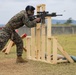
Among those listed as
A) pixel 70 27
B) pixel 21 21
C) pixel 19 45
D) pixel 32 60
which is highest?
pixel 21 21

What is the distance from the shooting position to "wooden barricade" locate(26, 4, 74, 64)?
36.7 feet

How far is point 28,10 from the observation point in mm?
11094

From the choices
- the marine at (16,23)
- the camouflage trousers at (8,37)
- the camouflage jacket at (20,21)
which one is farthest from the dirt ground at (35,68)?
the camouflage jacket at (20,21)

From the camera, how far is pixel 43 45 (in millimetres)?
11875

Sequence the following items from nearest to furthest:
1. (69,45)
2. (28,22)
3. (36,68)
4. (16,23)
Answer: (36,68) → (28,22) → (16,23) → (69,45)

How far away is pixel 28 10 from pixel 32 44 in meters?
1.87

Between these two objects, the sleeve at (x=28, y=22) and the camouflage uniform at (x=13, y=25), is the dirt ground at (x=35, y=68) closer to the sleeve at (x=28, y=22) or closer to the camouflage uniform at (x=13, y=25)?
the camouflage uniform at (x=13, y=25)

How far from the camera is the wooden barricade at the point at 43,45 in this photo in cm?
1120

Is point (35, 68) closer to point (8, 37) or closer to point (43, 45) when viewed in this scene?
point (8, 37)

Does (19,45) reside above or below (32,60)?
Answer: above

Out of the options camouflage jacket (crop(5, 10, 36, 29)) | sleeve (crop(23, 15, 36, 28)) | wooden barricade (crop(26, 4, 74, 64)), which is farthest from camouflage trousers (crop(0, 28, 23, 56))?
wooden barricade (crop(26, 4, 74, 64))

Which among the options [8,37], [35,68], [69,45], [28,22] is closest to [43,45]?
[28,22]

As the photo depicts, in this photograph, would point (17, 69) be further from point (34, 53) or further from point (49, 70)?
point (34, 53)

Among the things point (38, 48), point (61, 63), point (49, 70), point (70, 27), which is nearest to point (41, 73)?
point (49, 70)
